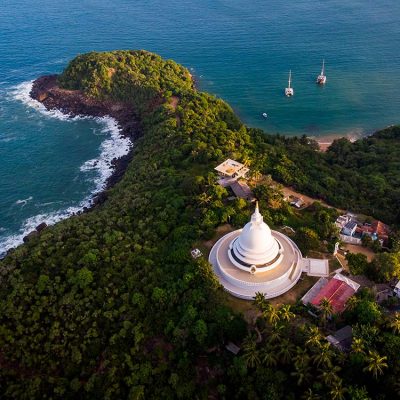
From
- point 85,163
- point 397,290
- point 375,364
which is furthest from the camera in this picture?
point 85,163

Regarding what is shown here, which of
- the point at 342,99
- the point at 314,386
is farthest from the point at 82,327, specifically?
the point at 342,99

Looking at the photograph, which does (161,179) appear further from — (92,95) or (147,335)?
(92,95)

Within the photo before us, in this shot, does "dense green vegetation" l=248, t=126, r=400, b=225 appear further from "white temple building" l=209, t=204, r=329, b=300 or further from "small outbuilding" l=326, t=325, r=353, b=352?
"small outbuilding" l=326, t=325, r=353, b=352

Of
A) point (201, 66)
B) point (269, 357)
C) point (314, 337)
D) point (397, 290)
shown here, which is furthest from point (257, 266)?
point (201, 66)

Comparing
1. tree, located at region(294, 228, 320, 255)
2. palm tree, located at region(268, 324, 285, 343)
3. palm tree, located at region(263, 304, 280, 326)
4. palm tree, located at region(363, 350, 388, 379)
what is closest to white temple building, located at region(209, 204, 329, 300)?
tree, located at region(294, 228, 320, 255)

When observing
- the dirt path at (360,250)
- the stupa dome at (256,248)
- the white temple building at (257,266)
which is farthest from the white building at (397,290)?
the stupa dome at (256,248)

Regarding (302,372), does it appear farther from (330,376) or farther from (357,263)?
(357,263)
